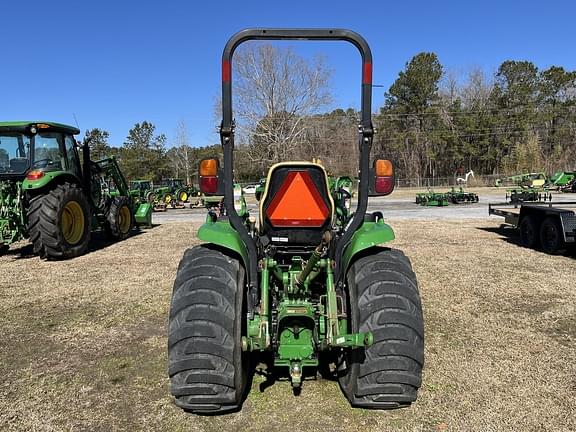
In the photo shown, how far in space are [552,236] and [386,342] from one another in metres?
7.61

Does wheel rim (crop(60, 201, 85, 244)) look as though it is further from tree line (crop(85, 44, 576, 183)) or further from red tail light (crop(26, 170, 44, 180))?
tree line (crop(85, 44, 576, 183))

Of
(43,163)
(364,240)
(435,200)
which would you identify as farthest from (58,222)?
(435,200)

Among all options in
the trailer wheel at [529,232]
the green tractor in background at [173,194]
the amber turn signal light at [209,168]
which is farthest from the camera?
the green tractor in background at [173,194]

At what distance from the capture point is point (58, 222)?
8203 millimetres

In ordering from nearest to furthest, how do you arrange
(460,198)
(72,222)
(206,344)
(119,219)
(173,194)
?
1. (206,344)
2. (72,222)
3. (119,219)
4. (460,198)
5. (173,194)

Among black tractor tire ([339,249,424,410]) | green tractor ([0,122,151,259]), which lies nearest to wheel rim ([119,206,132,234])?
green tractor ([0,122,151,259])

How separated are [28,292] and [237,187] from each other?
3.43 metres

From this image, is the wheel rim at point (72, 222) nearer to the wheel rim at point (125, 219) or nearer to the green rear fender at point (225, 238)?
the wheel rim at point (125, 219)

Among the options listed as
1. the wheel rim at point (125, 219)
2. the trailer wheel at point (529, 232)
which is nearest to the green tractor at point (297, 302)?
the trailer wheel at point (529, 232)

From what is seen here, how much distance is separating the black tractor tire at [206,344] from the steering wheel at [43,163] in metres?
7.44

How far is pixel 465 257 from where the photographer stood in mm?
8477

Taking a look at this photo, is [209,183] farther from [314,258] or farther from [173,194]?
[173,194]

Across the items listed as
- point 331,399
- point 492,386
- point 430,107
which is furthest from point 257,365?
point 430,107

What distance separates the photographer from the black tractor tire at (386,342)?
9.07 ft
